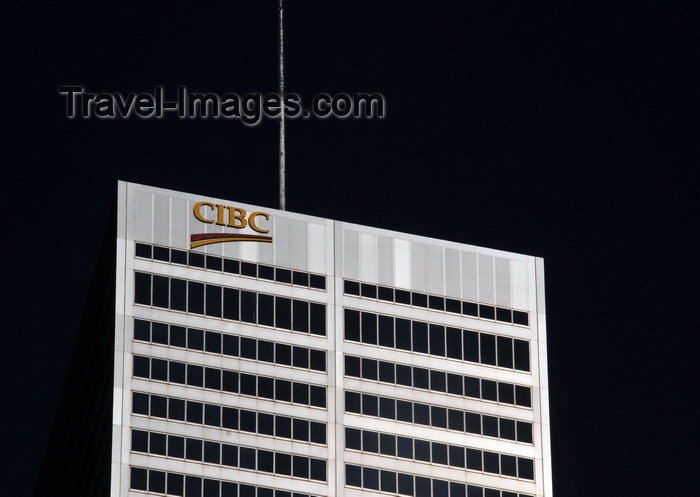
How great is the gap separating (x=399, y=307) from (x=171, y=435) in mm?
25885

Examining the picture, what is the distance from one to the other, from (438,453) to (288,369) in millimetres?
15060

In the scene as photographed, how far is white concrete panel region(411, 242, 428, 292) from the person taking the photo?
198 meters

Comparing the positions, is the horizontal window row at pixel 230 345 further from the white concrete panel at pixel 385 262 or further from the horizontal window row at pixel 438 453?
A: the white concrete panel at pixel 385 262

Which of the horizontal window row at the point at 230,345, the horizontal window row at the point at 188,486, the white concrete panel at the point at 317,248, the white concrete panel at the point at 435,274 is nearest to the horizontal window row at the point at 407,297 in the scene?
the white concrete panel at the point at 435,274

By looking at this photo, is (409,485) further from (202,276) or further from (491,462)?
(202,276)

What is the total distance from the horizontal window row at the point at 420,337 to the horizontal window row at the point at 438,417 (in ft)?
16.6

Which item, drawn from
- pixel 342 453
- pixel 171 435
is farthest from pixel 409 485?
pixel 171 435

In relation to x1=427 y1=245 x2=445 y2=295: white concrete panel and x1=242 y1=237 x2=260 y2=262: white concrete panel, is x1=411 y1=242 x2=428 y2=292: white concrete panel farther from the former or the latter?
x1=242 y1=237 x2=260 y2=262: white concrete panel

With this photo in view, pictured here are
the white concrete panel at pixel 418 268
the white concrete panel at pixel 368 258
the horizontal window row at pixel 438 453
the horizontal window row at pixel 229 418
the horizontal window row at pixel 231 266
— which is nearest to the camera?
the horizontal window row at pixel 229 418

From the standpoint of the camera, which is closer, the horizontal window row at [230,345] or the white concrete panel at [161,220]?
the horizontal window row at [230,345]

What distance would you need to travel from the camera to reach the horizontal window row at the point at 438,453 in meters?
190

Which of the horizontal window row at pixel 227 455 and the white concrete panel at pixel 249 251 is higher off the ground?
the white concrete panel at pixel 249 251

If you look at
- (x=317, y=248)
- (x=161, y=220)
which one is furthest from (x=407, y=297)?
(x=161, y=220)

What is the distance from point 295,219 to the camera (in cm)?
19575
